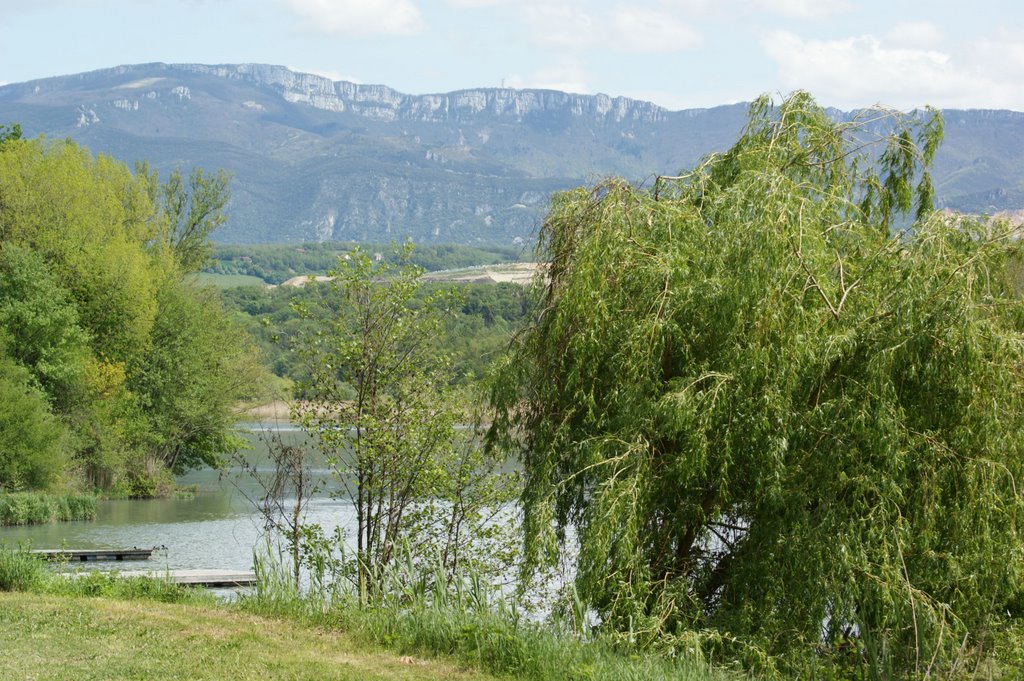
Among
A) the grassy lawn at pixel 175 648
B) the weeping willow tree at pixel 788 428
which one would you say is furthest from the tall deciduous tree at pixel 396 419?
the grassy lawn at pixel 175 648

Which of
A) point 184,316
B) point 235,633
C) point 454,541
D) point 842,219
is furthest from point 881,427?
point 184,316

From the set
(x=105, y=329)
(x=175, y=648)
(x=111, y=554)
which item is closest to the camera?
(x=175, y=648)

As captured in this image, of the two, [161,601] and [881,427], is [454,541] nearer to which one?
[161,601]

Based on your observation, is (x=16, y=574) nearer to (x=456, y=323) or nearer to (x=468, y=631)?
(x=468, y=631)

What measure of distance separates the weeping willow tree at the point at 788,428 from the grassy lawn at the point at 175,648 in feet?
7.35

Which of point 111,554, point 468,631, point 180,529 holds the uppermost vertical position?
point 468,631

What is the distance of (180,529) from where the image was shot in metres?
34.4

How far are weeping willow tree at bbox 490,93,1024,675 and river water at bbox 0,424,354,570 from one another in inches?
535

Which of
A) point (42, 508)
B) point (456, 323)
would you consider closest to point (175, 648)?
point (456, 323)

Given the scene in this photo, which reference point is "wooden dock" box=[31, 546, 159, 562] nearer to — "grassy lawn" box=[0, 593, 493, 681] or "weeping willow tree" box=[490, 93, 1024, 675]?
"grassy lawn" box=[0, 593, 493, 681]

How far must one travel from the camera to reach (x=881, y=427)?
920cm

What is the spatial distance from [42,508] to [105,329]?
8938 mm

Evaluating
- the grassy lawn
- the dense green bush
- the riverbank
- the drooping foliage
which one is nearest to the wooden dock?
the riverbank

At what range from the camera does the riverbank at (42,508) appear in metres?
33.2
